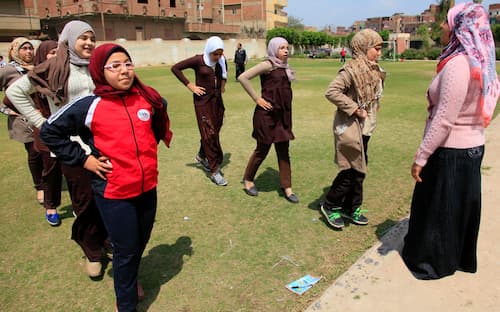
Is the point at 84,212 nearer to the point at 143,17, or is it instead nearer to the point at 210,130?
the point at 210,130

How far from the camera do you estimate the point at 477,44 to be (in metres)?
2.66

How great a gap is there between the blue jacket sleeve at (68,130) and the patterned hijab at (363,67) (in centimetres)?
232

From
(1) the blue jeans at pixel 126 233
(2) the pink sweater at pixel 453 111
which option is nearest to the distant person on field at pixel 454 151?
(2) the pink sweater at pixel 453 111

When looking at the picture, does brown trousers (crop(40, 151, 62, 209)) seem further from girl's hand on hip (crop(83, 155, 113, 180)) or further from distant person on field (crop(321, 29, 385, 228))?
distant person on field (crop(321, 29, 385, 228))

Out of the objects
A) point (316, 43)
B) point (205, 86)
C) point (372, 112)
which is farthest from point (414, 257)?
point (316, 43)

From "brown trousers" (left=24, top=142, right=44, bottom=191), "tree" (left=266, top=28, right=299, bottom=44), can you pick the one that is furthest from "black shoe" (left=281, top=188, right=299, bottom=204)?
"tree" (left=266, top=28, right=299, bottom=44)

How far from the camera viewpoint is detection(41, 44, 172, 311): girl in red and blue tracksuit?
2557mm

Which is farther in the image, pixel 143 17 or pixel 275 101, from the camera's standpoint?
pixel 143 17

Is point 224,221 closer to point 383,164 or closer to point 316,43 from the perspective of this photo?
point 383,164

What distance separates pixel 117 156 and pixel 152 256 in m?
1.45

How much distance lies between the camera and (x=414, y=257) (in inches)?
129

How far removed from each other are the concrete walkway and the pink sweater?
0.93m

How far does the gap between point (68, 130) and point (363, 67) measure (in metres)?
2.57

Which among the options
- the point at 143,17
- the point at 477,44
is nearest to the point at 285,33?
the point at 143,17
